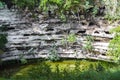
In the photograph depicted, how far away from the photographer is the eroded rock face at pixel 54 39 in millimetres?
12352

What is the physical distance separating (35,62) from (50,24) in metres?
1.77

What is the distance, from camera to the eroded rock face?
1235 centimetres

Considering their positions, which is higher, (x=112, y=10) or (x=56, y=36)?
(x=112, y=10)

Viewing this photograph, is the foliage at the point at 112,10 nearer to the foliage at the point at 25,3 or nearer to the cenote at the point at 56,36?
the cenote at the point at 56,36

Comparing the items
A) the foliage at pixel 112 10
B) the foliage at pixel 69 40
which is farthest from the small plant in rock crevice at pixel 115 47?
the foliage at pixel 69 40

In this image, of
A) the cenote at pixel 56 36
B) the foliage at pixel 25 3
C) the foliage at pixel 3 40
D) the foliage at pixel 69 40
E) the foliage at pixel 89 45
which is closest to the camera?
the cenote at pixel 56 36

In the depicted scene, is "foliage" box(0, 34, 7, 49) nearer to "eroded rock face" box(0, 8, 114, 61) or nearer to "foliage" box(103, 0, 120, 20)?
"eroded rock face" box(0, 8, 114, 61)

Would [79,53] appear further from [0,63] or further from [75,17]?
[0,63]

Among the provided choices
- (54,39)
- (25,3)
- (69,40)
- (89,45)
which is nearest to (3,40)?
(54,39)

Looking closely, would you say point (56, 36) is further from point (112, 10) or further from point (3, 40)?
point (112, 10)

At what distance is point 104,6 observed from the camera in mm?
13250

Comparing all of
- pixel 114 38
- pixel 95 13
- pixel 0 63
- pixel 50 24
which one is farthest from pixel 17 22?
pixel 114 38

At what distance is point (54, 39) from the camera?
12.8 meters

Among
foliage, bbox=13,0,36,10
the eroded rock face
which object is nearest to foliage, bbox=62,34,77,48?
the eroded rock face
